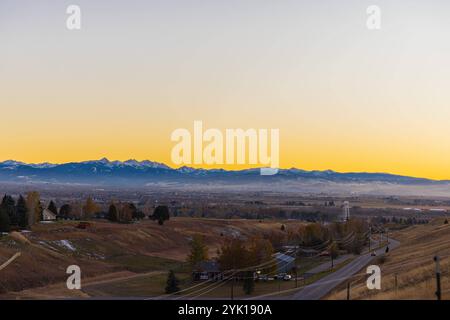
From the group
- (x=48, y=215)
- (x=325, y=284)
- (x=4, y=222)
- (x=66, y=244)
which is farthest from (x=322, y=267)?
(x=48, y=215)

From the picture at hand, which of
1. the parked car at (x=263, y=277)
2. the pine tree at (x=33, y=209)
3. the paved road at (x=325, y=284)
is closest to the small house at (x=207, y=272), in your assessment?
the parked car at (x=263, y=277)

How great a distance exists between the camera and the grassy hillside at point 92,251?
193ft

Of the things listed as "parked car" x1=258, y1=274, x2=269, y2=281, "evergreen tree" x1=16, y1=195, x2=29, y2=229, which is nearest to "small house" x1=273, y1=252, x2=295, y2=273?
"parked car" x1=258, y1=274, x2=269, y2=281

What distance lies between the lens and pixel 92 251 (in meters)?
82.4

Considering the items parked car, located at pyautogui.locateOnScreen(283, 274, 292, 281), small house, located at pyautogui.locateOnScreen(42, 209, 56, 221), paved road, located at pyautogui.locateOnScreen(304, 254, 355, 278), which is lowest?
paved road, located at pyautogui.locateOnScreen(304, 254, 355, 278)

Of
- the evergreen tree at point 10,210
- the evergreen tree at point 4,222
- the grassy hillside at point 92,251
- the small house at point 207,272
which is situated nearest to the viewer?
the grassy hillside at point 92,251

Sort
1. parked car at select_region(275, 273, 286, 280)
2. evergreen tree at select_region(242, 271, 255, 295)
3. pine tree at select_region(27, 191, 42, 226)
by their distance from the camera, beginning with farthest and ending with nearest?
pine tree at select_region(27, 191, 42, 226) → parked car at select_region(275, 273, 286, 280) → evergreen tree at select_region(242, 271, 255, 295)

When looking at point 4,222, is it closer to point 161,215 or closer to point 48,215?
point 48,215

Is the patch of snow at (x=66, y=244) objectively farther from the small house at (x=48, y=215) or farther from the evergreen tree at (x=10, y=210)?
the small house at (x=48, y=215)

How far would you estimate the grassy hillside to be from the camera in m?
58.7

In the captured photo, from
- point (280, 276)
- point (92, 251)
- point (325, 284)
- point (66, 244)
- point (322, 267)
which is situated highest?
point (325, 284)

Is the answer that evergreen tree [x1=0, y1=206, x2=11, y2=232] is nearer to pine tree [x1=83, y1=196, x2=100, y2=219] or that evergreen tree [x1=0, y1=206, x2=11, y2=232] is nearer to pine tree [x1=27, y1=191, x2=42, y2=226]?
pine tree [x1=27, y1=191, x2=42, y2=226]
